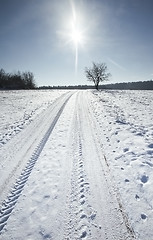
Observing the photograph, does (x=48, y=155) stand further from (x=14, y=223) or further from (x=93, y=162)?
(x=14, y=223)

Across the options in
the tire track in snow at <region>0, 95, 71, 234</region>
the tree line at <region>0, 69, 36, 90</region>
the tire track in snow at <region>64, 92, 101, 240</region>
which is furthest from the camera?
the tree line at <region>0, 69, 36, 90</region>

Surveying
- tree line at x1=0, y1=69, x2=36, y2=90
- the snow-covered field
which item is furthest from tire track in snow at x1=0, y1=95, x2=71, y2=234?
tree line at x1=0, y1=69, x2=36, y2=90

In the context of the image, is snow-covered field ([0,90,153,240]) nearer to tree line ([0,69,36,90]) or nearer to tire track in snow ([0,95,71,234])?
tire track in snow ([0,95,71,234])

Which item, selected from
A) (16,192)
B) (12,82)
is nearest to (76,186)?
(16,192)

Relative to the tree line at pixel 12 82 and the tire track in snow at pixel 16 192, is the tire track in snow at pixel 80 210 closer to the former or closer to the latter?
the tire track in snow at pixel 16 192

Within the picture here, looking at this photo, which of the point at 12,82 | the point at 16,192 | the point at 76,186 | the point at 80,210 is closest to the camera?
the point at 80,210

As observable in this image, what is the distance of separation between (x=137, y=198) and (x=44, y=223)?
95.0 inches

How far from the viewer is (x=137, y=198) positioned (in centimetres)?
409

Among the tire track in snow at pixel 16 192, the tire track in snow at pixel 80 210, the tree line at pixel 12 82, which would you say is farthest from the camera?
the tree line at pixel 12 82

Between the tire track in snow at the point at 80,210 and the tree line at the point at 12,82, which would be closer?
the tire track in snow at the point at 80,210

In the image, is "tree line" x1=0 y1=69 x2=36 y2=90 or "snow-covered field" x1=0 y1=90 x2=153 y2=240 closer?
"snow-covered field" x1=0 y1=90 x2=153 y2=240

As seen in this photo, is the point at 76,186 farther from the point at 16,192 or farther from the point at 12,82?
the point at 12,82

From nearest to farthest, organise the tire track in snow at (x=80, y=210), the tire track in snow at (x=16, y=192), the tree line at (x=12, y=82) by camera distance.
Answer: the tire track in snow at (x=80, y=210)
the tire track in snow at (x=16, y=192)
the tree line at (x=12, y=82)

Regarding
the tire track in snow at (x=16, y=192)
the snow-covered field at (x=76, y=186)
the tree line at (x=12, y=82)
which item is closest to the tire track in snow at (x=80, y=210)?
the snow-covered field at (x=76, y=186)
